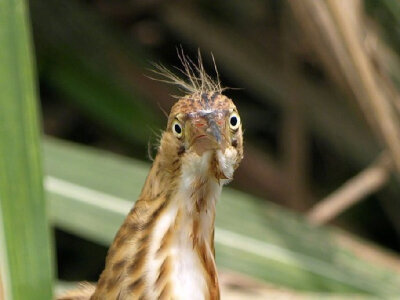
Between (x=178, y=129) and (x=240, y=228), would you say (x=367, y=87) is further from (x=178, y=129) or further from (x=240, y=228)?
(x=178, y=129)

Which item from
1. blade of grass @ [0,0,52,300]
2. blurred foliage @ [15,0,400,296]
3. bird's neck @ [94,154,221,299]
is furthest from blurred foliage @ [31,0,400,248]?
blade of grass @ [0,0,52,300]

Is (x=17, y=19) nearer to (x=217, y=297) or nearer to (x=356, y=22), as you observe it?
(x=217, y=297)

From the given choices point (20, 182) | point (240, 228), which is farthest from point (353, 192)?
point (20, 182)

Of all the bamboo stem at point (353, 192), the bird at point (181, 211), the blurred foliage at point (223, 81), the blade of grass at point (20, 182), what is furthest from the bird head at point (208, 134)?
the blurred foliage at point (223, 81)

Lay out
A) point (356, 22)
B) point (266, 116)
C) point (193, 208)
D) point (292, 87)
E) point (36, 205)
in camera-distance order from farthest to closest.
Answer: point (266, 116)
point (292, 87)
point (356, 22)
point (193, 208)
point (36, 205)

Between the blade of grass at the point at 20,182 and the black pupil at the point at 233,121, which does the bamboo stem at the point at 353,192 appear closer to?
the black pupil at the point at 233,121

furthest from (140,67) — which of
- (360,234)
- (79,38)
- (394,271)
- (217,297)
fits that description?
(217,297)

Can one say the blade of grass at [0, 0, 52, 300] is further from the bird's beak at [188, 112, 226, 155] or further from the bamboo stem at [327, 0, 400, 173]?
the bamboo stem at [327, 0, 400, 173]
